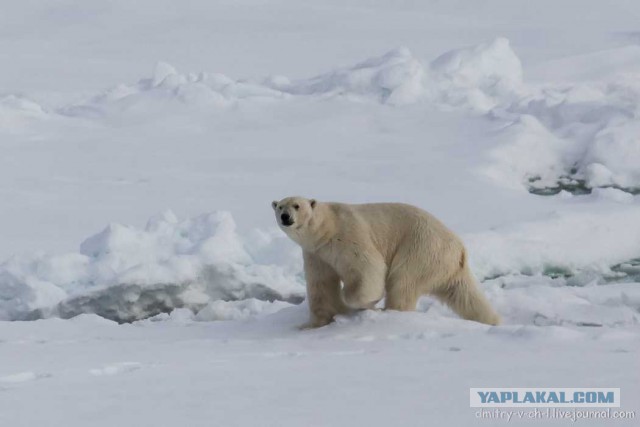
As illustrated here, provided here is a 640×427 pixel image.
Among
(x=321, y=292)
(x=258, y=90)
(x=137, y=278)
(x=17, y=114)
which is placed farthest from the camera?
(x=258, y=90)

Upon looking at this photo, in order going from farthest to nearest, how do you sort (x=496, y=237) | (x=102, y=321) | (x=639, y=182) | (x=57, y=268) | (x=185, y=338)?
(x=639, y=182), (x=496, y=237), (x=57, y=268), (x=102, y=321), (x=185, y=338)

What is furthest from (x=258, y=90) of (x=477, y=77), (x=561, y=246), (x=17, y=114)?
(x=561, y=246)

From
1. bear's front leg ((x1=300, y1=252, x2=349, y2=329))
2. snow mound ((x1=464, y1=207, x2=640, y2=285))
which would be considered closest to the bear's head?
bear's front leg ((x1=300, y1=252, x2=349, y2=329))

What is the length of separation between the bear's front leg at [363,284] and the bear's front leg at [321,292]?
157mm

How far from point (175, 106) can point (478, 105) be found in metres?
3.90

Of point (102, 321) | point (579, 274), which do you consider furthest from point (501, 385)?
point (579, 274)

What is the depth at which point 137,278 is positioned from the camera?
604cm

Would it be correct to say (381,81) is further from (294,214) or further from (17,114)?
(294,214)

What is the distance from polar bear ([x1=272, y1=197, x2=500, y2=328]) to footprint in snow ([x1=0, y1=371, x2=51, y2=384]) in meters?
1.37

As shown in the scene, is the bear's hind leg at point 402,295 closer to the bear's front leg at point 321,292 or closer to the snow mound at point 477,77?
the bear's front leg at point 321,292

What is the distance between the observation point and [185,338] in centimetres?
461

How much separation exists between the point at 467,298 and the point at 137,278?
2.16 metres

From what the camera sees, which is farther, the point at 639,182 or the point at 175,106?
the point at 175,106

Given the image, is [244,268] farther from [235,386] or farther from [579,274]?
[235,386]
